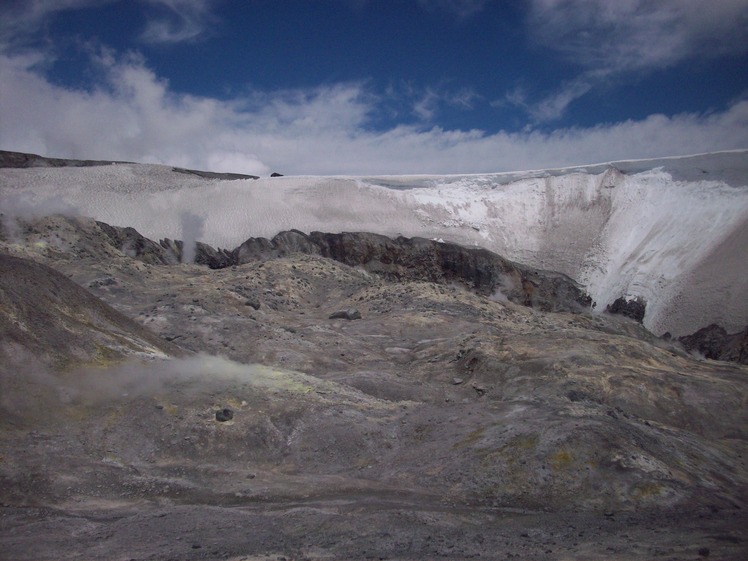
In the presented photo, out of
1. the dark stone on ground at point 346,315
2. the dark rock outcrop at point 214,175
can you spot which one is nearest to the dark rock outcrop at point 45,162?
the dark rock outcrop at point 214,175

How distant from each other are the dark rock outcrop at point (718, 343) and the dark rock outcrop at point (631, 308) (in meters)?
4.43

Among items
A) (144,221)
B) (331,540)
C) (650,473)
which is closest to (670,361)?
(650,473)

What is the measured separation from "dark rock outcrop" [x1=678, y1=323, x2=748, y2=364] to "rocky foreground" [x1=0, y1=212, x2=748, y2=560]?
11.1 m

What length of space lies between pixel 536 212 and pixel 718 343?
67.4 ft

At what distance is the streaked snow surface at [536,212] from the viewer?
136 feet

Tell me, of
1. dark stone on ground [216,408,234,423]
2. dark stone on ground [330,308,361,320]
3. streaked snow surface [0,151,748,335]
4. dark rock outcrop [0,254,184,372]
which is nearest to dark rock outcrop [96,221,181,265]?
streaked snow surface [0,151,748,335]

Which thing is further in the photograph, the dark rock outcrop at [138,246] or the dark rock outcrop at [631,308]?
the dark rock outcrop at [631,308]

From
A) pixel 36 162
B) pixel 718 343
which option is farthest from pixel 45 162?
pixel 718 343

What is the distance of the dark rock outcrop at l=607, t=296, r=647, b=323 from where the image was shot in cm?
4338

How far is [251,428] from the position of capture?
14242 mm

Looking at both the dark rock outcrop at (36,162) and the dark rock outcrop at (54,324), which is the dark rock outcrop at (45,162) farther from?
the dark rock outcrop at (54,324)

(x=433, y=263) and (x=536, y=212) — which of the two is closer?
(x=433, y=263)

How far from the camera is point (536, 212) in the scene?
53.7m

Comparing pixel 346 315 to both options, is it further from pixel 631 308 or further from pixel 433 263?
pixel 631 308
